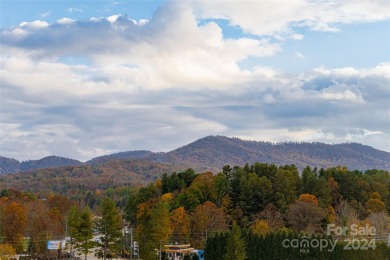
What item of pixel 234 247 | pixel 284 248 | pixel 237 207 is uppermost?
pixel 237 207

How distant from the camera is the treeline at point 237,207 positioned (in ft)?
224

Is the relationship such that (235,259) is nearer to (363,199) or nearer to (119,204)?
(363,199)

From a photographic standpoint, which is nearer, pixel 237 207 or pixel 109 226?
pixel 109 226

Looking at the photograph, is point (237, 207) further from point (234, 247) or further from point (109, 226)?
point (234, 247)

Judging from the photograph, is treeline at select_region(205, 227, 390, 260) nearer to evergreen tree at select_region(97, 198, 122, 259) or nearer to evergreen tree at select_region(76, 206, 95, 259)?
evergreen tree at select_region(97, 198, 122, 259)

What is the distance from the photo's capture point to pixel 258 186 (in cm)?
7969

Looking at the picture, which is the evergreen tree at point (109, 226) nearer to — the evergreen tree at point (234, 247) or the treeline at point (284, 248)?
the treeline at point (284, 248)

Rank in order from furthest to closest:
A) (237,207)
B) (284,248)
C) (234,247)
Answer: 1. (237,207)
2. (284,248)
3. (234,247)

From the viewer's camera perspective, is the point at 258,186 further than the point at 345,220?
Yes

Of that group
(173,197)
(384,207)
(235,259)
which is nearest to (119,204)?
(173,197)

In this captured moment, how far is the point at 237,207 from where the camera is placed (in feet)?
258

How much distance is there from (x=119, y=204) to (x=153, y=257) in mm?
81955

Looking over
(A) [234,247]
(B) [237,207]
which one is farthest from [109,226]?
A: (B) [237,207]

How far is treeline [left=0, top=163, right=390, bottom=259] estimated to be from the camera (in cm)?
6812
